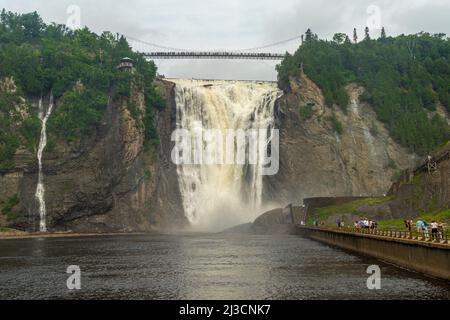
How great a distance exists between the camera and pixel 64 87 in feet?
395

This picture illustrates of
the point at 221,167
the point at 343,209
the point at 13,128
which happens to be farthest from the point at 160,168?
the point at 343,209

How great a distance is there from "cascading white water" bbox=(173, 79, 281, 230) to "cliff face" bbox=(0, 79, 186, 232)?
15.9 feet

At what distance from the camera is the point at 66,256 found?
5453 centimetres

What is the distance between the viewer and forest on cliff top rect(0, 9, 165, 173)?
11125cm

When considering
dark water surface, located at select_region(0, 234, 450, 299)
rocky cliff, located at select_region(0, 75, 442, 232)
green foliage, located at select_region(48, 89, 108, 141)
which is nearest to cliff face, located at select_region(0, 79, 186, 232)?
rocky cliff, located at select_region(0, 75, 442, 232)

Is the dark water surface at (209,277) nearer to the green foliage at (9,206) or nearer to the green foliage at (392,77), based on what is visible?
the green foliage at (9,206)

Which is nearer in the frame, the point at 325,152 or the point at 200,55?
the point at 325,152

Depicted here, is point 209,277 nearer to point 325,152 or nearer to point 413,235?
point 413,235

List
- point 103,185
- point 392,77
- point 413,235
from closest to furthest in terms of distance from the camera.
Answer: point 413,235 → point 103,185 → point 392,77

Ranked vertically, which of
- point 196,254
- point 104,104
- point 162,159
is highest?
point 104,104

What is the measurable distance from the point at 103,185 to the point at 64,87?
24937 mm

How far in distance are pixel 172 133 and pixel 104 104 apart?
746 inches
